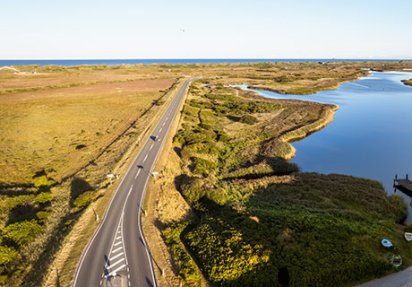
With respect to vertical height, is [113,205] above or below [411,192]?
above

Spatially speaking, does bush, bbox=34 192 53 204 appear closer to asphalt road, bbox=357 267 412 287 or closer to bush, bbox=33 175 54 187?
bush, bbox=33 175 54 187

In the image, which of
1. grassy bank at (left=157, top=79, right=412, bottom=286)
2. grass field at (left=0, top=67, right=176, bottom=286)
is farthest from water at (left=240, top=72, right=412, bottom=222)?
grass field at (left=0, top=67, right=176, bottom=286)

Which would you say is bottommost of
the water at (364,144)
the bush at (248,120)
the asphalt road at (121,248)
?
the water at (364,144)

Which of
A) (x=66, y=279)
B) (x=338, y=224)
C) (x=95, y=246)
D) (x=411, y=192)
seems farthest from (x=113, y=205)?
(x=411, y=192)

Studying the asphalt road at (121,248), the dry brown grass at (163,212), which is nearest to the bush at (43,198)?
the asphalt road at (121,248)

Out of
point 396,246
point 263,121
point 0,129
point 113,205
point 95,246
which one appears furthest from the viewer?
point 263,121

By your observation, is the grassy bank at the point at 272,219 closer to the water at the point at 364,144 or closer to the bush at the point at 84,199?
the water at the point at 364,144

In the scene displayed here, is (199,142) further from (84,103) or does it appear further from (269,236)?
(84,103)
